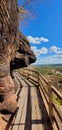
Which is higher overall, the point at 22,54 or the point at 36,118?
the point at 22,54

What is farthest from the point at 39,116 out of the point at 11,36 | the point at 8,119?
the point at 11,36

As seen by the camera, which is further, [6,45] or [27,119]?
[6,45]

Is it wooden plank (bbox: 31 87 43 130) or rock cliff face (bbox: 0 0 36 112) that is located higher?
rock cliff face (bbox: 0 0 36 112)

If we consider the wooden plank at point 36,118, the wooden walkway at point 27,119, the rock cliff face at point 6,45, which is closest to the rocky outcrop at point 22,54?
the rock cliff face at point 6,45

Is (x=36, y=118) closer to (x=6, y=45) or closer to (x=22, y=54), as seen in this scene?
(x=6, y=45)

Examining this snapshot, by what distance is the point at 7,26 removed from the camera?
8383 millimetres

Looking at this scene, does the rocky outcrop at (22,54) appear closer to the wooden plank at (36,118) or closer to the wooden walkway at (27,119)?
the wooden plank at (36,118)

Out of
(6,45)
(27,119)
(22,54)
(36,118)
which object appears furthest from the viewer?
(22,54)

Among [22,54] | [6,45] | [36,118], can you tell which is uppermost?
[6,45]

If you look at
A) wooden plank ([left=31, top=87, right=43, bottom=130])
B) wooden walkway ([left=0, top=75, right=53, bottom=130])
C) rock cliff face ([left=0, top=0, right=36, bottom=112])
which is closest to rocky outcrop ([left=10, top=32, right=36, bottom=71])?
rock cliff face ([left=0, top=0, right=36, bottom=112])

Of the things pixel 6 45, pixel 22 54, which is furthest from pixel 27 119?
pixel 22 54

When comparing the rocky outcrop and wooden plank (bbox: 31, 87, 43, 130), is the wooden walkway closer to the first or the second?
wooden plank (bbox: 31, 87, 43, 130)

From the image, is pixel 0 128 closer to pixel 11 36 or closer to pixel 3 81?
pixel 3 81

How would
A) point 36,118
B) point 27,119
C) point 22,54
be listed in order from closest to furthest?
point 27,119 → point 36,118 → point 22,54
